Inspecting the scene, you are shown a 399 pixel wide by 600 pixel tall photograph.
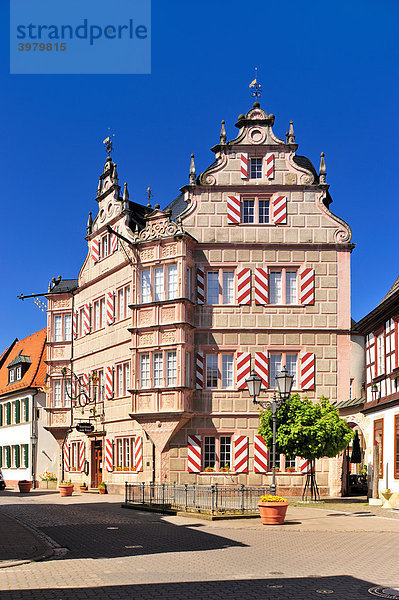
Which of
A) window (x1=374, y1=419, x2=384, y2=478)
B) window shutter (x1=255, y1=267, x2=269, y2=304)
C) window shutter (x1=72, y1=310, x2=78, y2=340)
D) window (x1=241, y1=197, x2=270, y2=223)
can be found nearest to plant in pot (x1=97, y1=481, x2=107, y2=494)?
window shutter (x1=72, y1=310, x2=78, y2=340)

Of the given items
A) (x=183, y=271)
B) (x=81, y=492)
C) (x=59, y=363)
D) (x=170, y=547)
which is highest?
(x=183, y=271)

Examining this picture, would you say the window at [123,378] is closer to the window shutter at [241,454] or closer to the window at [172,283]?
the window at [172,283]

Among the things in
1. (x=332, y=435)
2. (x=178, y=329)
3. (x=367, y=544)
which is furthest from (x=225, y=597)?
(x=178, y=329)

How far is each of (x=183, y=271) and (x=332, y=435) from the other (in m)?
10.0

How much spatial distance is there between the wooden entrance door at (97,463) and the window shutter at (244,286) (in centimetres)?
1180

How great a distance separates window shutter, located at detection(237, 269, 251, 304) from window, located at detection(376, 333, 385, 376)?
7246 mm

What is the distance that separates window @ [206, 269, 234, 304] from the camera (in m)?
36.2

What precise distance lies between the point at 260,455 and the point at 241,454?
0.82 m

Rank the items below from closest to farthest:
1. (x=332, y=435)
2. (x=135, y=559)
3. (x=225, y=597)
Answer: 1. (x=225, y=597)
2. (x=135, y=559)
3. (x=332, y=435)

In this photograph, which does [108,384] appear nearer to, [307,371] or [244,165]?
[307,371]

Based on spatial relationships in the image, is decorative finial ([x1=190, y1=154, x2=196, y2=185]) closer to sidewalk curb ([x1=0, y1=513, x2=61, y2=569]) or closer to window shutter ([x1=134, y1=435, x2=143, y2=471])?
window shutter ([x1=134, y1=435, x2=143, y2=471])

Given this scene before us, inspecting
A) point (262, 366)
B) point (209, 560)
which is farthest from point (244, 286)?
point (209, 560)

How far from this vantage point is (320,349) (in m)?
35.8

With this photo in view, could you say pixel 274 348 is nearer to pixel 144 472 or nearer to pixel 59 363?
pixel 144 472
